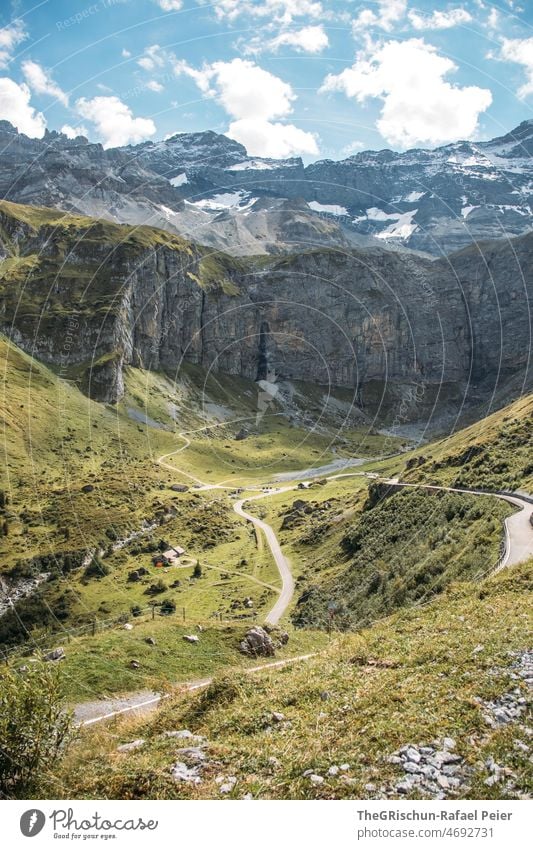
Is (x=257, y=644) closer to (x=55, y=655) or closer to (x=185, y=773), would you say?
(x=55, y=655)

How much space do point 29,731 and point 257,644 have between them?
833 inches

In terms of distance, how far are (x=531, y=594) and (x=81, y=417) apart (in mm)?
169062

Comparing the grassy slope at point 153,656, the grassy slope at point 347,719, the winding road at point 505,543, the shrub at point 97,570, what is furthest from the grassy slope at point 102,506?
the grassy slope at point 347,719

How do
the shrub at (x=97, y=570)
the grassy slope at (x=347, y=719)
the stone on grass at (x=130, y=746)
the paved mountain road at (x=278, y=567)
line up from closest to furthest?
the grassy slope at (x=347, y=719), the stone on grass at (x=130, y=746), the paved mountain road at (x=278, y=567), the shrub at (x=97, y=570)

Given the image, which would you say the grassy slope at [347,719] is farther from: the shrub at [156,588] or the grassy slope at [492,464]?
the shrub at [156,588]

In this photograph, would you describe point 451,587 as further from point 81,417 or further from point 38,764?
point 81,417

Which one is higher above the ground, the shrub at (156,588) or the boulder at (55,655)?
the boulder at (55,655)

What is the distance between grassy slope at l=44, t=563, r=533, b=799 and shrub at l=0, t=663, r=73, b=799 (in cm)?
61

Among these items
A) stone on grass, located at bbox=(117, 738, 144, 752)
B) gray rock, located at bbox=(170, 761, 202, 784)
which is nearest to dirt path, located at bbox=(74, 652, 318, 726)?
stone on grass, located at bbox=(117, 738, 144, 752)

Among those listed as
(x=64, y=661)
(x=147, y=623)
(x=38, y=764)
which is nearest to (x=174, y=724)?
(x=38, y=764)

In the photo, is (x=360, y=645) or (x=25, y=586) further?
(x=25, y=586)

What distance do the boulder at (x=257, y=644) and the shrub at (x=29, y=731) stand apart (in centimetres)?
1906

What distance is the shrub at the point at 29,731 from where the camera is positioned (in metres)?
14.3

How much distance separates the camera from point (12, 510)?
354 feet
